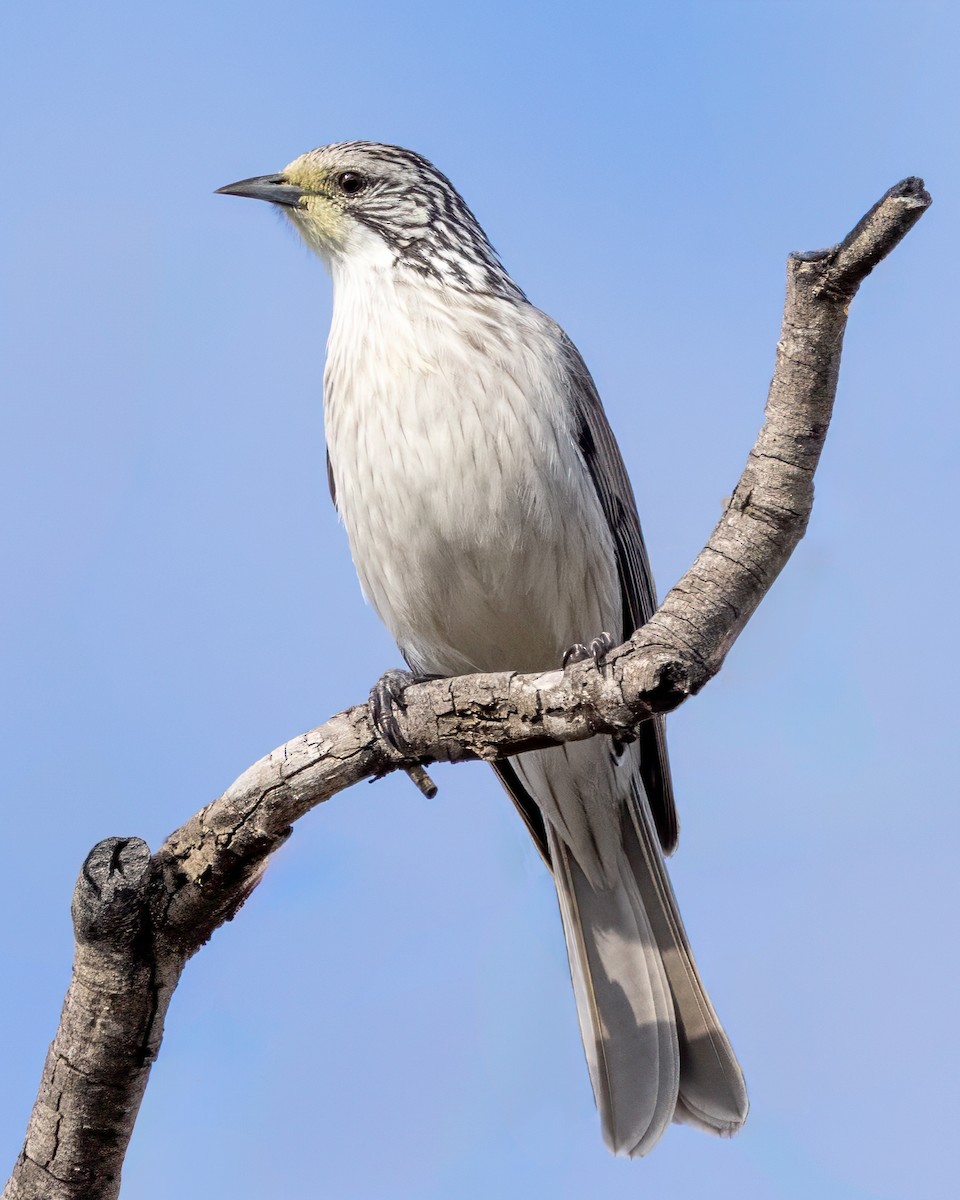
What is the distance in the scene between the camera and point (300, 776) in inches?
167

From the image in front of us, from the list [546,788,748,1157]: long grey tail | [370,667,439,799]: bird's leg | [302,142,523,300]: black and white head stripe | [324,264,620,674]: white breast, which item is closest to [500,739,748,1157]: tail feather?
[546,788,748,1157]: long grey tail

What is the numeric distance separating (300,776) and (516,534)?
57.5 inches

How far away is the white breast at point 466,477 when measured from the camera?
508 cm

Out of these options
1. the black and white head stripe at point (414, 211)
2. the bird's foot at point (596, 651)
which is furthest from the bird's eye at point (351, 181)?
the bird's foot at point (596, 651)

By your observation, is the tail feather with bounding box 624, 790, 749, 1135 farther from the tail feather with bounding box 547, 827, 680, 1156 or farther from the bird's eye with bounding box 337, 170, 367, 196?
the bird's eye with bounding box 337, 170, 367, 196

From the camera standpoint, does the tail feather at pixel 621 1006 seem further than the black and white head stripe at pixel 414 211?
No

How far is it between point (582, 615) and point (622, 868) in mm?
1331

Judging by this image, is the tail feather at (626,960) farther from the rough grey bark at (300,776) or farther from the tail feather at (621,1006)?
the rough grey bark at (300,776)

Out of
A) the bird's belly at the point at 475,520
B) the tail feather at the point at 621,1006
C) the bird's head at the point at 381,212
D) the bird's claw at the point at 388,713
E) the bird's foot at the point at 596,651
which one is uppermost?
the bird's head at the point at 381,212

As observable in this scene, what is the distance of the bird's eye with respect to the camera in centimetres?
622

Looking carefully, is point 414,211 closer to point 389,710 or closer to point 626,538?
point 626,538

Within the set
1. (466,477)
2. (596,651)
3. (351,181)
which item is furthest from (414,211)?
(596,651)

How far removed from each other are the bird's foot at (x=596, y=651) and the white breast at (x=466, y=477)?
69 cm

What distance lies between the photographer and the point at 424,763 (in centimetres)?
435
